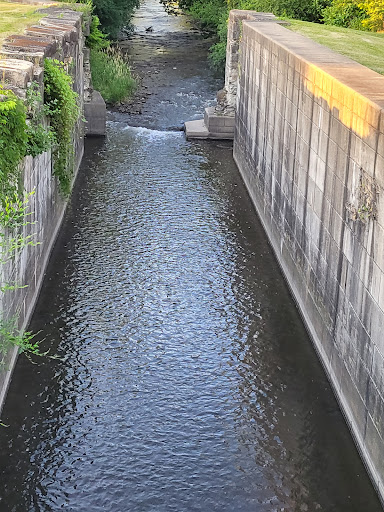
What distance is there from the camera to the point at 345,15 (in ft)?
90.2

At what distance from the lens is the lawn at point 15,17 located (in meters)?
18.4

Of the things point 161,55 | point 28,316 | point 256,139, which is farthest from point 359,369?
point 161,55

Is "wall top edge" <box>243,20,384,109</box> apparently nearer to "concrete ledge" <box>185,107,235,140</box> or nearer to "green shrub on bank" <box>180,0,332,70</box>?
"concrete ledge" <box>185,107,235,140</box>

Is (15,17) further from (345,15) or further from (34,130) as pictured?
(34,130)

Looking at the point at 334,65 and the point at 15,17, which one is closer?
the point at 334,65

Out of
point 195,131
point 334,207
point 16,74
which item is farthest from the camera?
point 195,131

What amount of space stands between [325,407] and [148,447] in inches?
93.2

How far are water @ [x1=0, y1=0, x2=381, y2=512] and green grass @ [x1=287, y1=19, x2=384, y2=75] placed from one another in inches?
159

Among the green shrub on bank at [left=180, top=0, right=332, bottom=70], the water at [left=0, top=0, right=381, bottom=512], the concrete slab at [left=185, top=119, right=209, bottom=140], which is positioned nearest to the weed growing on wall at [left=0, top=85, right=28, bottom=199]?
the water at [left=0, top=0, right=381, bottom=512]

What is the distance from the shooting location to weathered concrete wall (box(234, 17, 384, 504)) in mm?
9000

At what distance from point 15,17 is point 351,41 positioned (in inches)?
333

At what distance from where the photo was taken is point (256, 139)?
61.8 feet

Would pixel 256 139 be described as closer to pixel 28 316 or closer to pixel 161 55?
pixel 28 316

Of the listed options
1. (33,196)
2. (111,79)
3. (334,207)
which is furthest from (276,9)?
(334,207)
